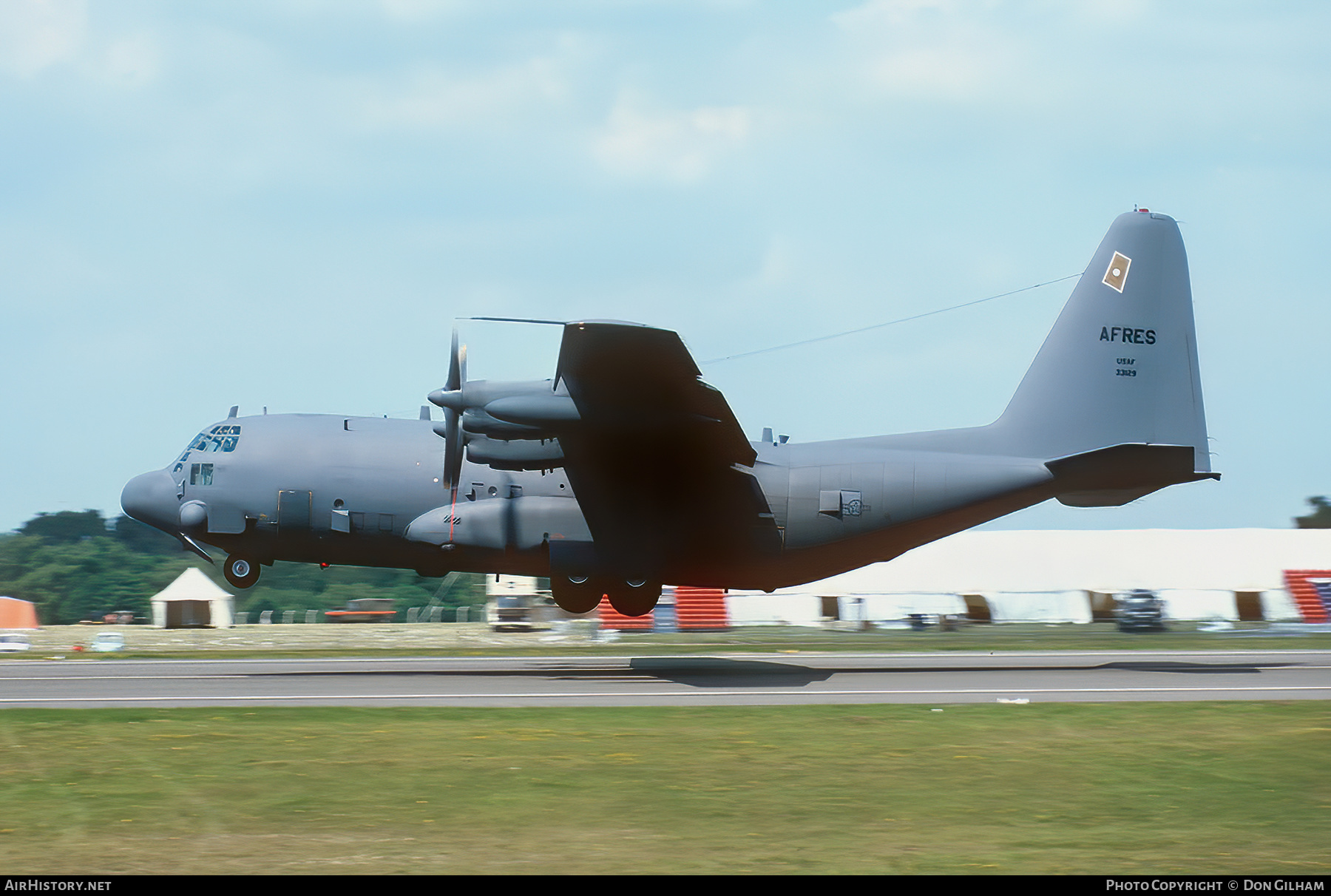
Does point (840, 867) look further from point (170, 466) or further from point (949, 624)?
point (949, 624)

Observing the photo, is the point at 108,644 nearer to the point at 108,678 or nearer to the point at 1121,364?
the point at 108,678

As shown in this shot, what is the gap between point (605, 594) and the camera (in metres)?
25.0

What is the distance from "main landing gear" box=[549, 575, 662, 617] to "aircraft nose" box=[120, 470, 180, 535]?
8282 millimetres

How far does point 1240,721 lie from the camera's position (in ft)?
55.0

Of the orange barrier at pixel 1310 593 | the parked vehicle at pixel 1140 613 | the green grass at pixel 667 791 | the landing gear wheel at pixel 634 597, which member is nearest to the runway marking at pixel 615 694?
the green grass at pixel 667 791

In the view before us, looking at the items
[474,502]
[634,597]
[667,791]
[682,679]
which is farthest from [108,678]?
[667,791]

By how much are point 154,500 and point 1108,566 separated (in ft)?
130

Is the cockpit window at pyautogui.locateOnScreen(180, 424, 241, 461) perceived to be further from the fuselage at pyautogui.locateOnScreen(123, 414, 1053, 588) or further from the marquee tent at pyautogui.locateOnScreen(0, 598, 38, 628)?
the marquee tent at pyautogui.locateOnScreen(0, 598, 38, 628)

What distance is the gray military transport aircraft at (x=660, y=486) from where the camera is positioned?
23.6 m

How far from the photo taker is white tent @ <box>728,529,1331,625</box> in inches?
1829

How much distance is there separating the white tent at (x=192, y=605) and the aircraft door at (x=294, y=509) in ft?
79.3

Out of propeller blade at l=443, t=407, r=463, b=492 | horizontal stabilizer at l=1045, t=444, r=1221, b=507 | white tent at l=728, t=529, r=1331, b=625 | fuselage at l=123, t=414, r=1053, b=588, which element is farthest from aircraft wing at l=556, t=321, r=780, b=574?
white tent at l=728, t=529, r=1331, b=625

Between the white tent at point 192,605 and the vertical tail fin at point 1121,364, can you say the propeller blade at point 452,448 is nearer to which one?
the vertical tail fin at point 1121,364

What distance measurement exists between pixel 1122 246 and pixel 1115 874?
20.4 metres
